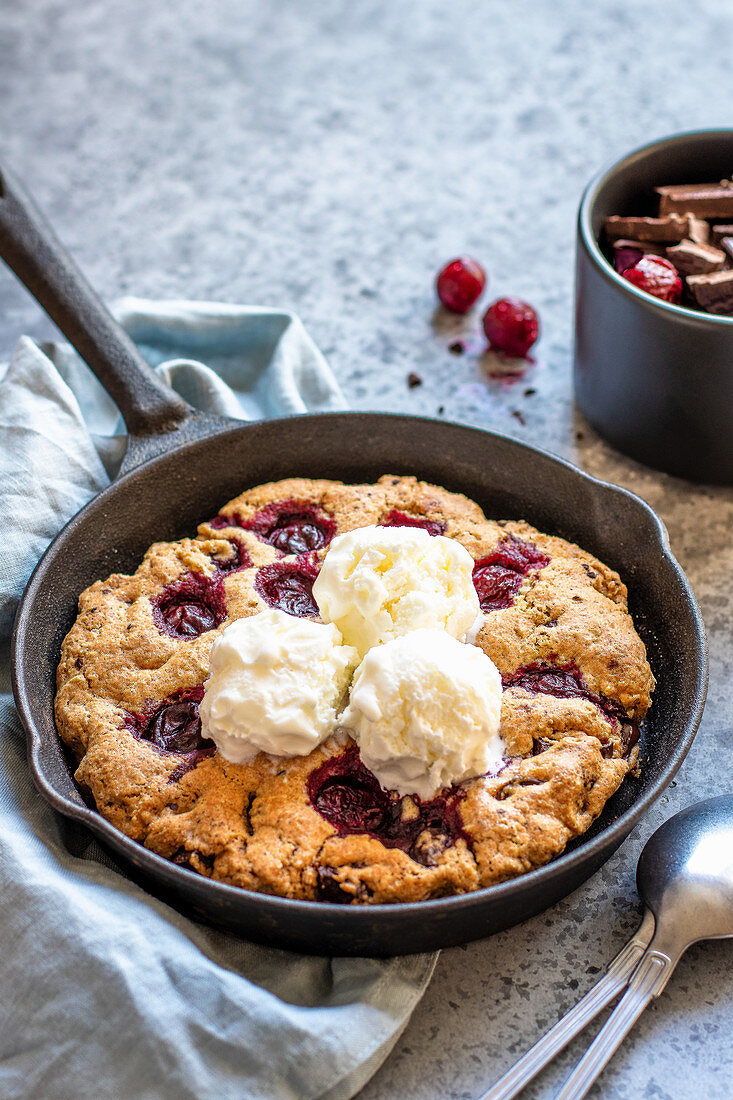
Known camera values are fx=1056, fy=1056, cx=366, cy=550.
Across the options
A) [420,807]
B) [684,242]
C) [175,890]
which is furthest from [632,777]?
[684,242]

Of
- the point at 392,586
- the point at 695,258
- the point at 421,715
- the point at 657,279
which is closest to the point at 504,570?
the point at 392,586

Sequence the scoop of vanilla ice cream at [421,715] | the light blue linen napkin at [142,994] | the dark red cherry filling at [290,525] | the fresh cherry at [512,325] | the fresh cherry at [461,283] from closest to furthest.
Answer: the light blue linen napkin at [142,994] < the scoop of vanilla ice cream at [421,715] < the dark red cherry filling at [290,525] < the fresh cherry at [512,325] < the fresh cherry at [461,283]

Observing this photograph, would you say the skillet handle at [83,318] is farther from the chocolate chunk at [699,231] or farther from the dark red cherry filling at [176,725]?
the chocolate chunk at [699,231]

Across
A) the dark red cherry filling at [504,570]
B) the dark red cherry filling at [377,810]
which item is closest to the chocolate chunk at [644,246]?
the dark red cherry filling at [504,570]

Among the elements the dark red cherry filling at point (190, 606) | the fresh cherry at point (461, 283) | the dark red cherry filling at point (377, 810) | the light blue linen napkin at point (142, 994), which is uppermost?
the fresh cherry at point (461, 283)

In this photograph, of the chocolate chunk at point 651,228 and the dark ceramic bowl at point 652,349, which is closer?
the dark ceramic bowl at point 652,349
